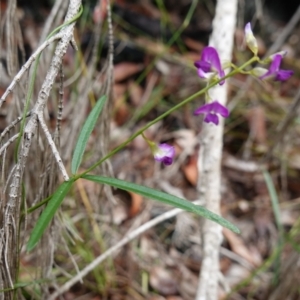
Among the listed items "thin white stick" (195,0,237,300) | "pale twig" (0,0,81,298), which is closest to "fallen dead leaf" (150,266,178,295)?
"thin white stick" (195,0,237,300)

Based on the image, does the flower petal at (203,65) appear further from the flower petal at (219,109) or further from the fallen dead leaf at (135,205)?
the fallen dead leaf at (135,205)

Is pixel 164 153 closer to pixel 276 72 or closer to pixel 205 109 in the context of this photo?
pixel 205 109

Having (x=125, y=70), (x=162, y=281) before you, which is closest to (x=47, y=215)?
(x=162, y=281)

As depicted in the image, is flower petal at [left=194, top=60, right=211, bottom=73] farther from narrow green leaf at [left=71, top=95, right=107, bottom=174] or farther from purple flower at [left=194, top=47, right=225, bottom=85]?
narrow green leaf at [left=71, top=95, right=107, bottom=174]

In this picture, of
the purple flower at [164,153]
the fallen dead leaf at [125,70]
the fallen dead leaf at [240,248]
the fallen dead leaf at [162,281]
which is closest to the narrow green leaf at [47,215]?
the purple flower at [164,153]

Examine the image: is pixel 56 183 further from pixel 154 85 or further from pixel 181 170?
pixel 154 85

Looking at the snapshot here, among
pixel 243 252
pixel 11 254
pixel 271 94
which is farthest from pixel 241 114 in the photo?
pixel 11 254

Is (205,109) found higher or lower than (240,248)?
higher

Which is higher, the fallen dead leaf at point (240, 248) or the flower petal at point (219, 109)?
the flower petal at point (219, 109)
